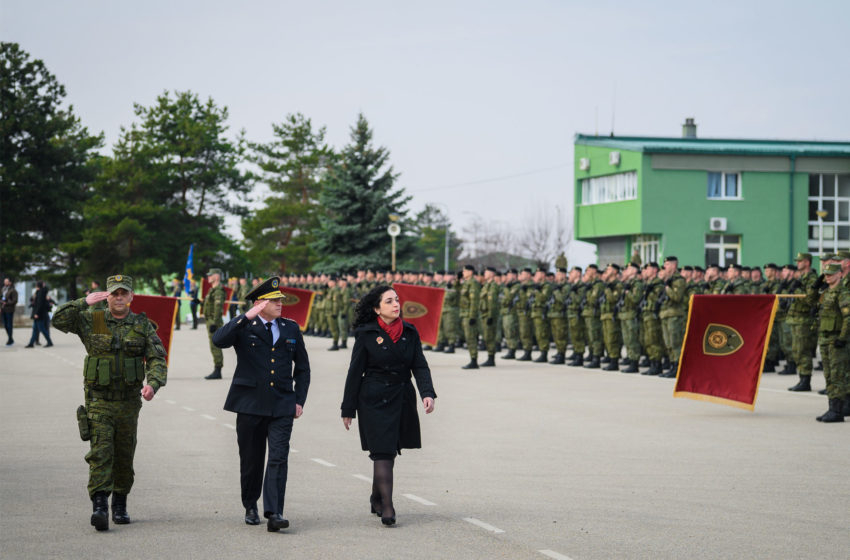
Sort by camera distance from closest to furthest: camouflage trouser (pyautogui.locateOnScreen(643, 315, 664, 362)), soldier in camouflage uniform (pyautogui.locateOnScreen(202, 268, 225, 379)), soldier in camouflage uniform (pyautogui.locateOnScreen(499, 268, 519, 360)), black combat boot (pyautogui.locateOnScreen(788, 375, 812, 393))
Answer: black combat boot (pyautogui.locateOnScreen(788, 375, 812, 393)) → soldier in camouflage uniform (pyautogui.locateOnScreen(202, 268, 225, 379)) → camouflage trouser (pyautogui.locateOnScreen(643, 315, 664, 362)) → soldier in camouflage uniform (pyautogui.locateOnScreen(499, 268, 519, 360))

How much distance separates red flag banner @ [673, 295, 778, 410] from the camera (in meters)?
14.7

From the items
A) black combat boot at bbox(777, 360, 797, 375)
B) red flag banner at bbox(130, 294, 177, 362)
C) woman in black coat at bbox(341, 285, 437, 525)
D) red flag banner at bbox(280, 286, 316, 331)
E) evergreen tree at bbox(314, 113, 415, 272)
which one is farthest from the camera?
evergreen tree at bbox(314, 113, 415, 272)

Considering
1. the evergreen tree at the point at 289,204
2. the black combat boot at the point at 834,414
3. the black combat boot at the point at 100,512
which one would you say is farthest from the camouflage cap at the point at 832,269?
the evergreen tree at the point at 289,204

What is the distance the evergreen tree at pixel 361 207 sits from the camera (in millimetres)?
53375

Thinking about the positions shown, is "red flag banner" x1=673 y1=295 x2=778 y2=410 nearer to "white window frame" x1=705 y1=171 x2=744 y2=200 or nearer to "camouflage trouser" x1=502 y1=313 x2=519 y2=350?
"camouflage trouser" x1=502 y1=313 x2=519 y2=350

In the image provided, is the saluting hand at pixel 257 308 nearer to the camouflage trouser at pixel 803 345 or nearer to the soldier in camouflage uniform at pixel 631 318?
the camouflage trouser at pixel 803 345

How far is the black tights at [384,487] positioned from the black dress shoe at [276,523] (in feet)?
2.18

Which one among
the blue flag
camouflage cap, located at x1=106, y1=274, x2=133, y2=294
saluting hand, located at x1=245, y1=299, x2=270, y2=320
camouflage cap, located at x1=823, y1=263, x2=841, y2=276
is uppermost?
the blue flag

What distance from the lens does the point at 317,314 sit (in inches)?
1593

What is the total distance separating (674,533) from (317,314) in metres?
33.5

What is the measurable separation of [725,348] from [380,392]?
838 centimetres

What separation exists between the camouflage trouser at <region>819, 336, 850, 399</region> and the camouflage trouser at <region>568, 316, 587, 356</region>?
10.3 meters

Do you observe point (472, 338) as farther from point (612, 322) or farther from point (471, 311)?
point (612, 322)

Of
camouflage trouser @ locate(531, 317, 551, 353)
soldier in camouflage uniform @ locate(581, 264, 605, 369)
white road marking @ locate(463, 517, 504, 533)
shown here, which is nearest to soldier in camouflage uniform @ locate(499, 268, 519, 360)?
camouflage trouser @ locate(531, 317, 551, 353)
